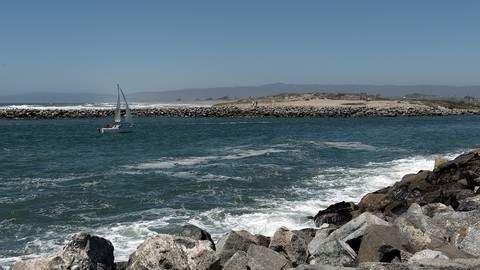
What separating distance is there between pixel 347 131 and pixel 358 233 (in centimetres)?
4073

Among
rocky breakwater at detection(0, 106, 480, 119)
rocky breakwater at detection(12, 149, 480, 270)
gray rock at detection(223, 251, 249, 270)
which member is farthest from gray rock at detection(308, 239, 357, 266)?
rocky breakwater at detection(0, 106, 480, 119)

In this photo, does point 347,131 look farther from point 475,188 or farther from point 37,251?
point 37,251

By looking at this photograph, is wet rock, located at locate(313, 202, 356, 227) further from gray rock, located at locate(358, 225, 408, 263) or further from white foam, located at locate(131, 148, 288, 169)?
white foam, located at locate(131, 148, 288, 169)

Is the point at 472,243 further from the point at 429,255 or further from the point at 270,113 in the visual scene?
the point at 270,113

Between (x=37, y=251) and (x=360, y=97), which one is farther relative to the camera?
(x=360, y=97)

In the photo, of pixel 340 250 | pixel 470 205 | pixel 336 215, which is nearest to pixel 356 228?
pixel 340 250

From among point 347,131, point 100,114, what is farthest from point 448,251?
point 100,114

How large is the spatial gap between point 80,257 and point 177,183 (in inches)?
471

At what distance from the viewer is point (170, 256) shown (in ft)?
25.2

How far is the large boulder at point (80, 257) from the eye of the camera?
780 centimetres

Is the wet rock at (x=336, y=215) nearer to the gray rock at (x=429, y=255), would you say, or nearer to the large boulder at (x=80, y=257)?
the gray rock at (x=429, y=255)

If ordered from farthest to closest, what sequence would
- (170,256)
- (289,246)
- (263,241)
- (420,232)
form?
1. (263,241)
2. (289,246)
3. (420,232)
4. (170,256)

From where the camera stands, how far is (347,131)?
48594mm

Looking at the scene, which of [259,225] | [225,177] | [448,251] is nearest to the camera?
[448,251]
